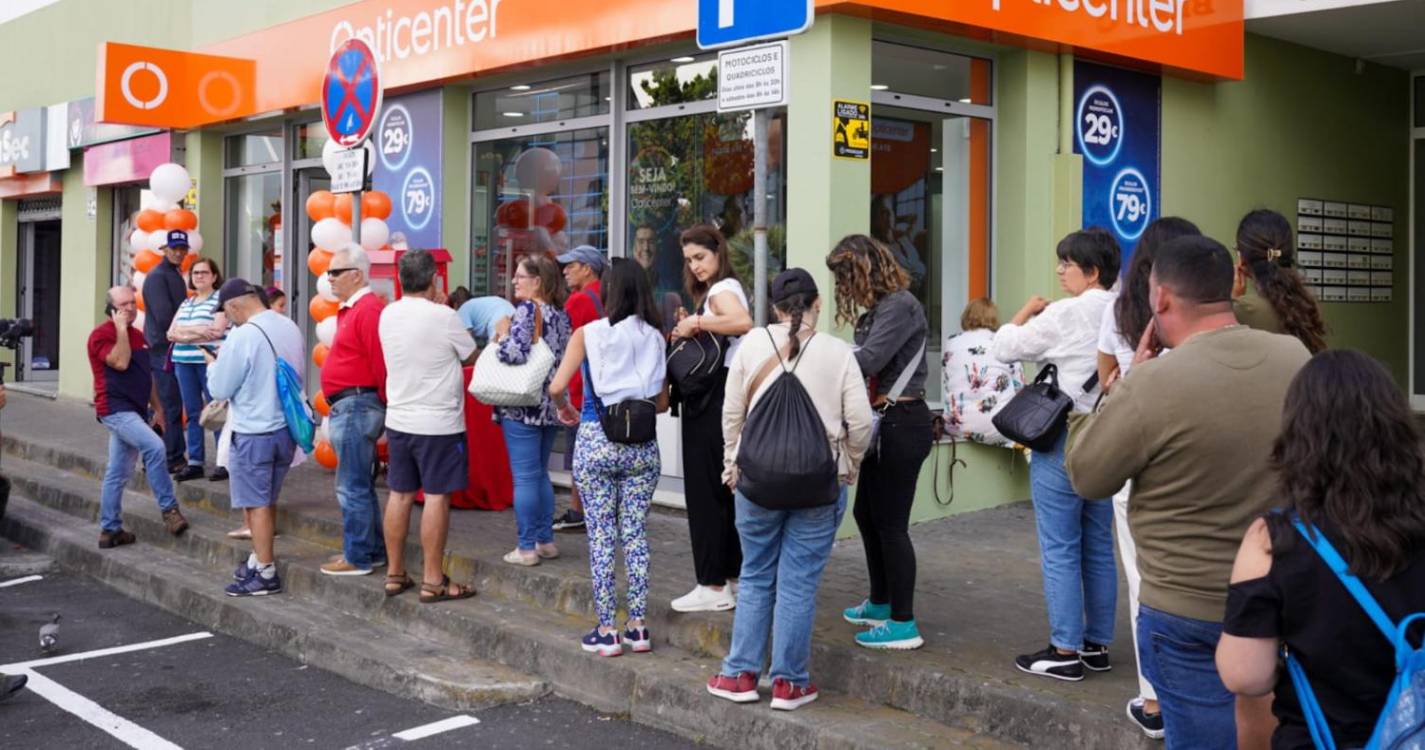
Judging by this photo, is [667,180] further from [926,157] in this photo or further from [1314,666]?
[1314,666]

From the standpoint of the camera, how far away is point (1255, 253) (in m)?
4.29

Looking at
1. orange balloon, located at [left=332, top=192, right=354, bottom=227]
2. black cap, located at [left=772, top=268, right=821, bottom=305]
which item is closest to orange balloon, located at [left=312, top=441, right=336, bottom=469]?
orange balloon, located at [left=332, top=192, right=354, bottom=227]

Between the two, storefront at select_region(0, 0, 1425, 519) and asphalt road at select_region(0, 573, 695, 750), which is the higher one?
storefront at select_region(0, 0, 1425, 519)

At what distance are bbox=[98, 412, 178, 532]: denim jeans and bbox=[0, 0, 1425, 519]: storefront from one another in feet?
9.71

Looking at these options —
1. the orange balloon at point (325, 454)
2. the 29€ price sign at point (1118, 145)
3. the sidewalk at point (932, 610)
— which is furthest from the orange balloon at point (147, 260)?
the 29€ price sign at point (1118, 145)

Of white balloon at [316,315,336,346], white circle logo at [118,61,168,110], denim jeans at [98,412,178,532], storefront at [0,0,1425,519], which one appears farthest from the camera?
white circle logo at [118,61,168,110]

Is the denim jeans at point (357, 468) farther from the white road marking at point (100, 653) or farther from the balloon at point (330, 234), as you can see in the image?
the balloon at point (330, 234)

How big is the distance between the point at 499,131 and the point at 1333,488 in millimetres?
8863

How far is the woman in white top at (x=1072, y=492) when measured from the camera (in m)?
5.00

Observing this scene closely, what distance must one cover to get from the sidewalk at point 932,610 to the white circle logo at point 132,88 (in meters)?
4.76

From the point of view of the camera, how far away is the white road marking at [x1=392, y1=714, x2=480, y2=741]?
17.8 feet

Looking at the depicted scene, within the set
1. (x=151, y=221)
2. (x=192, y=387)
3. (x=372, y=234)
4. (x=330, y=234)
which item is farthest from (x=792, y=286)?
(x=151, y=221)

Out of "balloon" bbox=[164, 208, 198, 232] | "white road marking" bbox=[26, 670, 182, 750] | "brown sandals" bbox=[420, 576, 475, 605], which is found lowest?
"white road marking" bbox=[26, 670, 182, 750]

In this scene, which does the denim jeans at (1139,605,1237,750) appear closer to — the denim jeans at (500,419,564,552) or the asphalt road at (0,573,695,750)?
the asphalt road at (0,573,695,750)
